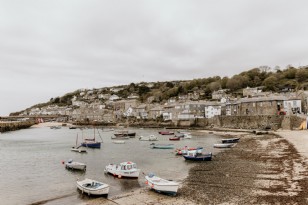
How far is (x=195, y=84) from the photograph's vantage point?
180125 mm

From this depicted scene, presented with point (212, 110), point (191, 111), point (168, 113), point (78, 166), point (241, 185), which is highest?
point (212, 110)

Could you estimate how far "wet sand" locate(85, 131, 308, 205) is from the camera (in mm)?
17984

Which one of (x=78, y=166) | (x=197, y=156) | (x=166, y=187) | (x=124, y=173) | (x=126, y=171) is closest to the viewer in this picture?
(x=166, y=187)

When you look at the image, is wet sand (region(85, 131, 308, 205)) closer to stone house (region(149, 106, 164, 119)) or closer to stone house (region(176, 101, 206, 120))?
stone house (region(176, 101, 206, 120))

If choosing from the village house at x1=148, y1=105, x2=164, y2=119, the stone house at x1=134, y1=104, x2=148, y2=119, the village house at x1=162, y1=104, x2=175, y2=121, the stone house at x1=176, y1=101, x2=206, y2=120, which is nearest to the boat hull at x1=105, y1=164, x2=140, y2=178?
the stone house at x1=176, y1=101, x2=206, y2=120

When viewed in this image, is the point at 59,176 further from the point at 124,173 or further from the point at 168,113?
the point at 168,113

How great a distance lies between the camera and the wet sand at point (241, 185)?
1798 cm

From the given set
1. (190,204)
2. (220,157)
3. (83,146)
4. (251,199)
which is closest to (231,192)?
(251,199)

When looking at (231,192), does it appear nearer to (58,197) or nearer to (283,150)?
(58,197)

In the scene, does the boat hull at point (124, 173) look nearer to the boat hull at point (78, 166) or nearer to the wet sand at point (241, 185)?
the wet sand at point (241, 185)

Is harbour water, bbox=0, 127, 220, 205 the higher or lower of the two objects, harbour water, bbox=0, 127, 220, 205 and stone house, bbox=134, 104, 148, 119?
the lower

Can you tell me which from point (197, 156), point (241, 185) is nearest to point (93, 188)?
point (241, 185)

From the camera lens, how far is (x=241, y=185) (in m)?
21.2

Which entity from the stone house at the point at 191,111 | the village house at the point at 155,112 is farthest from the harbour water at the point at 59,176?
the village house at the point at 155,112
